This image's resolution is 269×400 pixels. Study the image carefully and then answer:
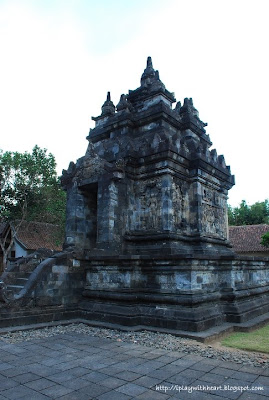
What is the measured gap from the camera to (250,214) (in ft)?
150

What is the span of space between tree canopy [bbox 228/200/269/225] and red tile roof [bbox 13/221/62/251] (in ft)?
85.4

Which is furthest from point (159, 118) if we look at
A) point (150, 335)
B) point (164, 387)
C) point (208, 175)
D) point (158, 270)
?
point (164, 387)

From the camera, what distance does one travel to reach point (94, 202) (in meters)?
11.6

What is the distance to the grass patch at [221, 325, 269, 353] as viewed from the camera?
624cm

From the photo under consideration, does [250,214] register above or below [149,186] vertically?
above

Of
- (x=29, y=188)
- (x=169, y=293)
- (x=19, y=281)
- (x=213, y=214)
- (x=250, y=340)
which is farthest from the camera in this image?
(x=29, y=188)

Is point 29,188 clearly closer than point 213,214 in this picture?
No

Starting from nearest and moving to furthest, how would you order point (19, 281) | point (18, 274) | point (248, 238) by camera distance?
point (19, 281), point (18, 274), point (248, 238)

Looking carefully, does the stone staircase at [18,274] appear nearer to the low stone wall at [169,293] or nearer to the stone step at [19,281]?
the stone step at [19,281]

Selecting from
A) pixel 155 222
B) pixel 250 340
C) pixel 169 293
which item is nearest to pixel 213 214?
pixel 155 222

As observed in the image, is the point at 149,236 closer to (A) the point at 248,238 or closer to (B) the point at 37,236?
(B) the point at 37,236

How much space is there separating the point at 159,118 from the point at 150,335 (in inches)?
280

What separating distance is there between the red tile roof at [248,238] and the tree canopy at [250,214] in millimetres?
10869

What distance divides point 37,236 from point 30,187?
24.5 ft
